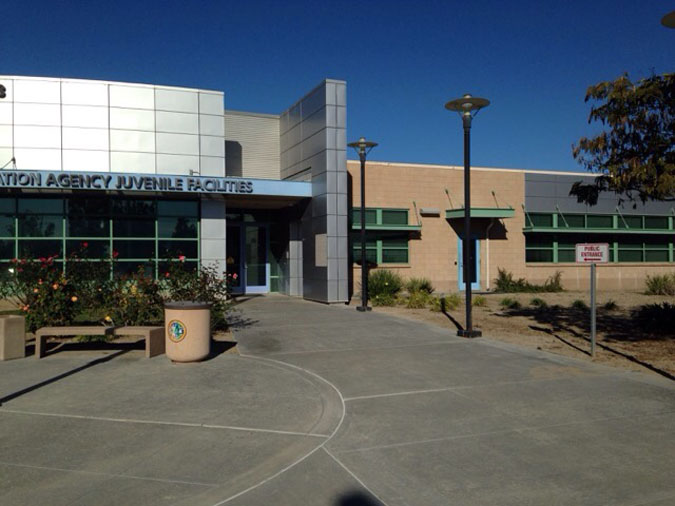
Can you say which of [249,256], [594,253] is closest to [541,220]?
[249,256]

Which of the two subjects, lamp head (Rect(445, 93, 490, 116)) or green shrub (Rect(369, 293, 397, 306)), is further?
green shrub (Rect(369, 293, 397, 306))

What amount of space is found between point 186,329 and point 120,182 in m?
10.0

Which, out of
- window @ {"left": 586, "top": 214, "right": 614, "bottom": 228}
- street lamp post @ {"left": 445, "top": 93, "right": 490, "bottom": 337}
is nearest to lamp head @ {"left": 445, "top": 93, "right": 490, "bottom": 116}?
street lamp post @ {"left": 445, "top": 93, "right": 490, "bottom": 337}

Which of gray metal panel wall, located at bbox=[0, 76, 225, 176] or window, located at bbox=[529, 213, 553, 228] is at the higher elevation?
gray metal panel wall, located at bbox=[0, 76, 225, 176]

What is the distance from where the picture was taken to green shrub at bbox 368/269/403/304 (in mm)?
20906

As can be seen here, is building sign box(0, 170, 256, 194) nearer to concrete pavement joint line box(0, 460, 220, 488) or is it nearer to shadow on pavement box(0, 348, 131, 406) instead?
shadow on pavement box(0, 348, 131, 406)

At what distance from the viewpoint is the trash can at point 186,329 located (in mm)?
9844

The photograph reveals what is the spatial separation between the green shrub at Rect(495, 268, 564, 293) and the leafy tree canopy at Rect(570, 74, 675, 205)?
14.3 metres

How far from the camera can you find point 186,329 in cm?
991

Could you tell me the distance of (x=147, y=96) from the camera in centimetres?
1981

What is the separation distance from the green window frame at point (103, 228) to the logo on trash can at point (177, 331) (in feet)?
29.2

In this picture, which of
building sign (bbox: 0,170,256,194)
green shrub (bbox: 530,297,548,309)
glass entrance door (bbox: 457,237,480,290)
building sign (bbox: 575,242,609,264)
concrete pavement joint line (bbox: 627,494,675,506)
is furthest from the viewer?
glass entrance door (bbox: 457,237,480,290)

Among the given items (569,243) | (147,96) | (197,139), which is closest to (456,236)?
(569,243)

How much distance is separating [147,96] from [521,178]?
1674cm
